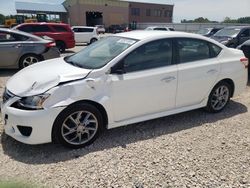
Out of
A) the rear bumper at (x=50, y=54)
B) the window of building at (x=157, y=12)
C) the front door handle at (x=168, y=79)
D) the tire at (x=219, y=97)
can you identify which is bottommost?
the tire at (x=219, y=97)

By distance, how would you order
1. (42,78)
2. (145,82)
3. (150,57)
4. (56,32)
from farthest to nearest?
(56,32) < (150,57) < (145,82) < (42,78)

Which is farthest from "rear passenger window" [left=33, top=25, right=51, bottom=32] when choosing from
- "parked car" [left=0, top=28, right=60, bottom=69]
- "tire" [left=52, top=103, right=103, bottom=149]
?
"tire" [left=52, top=103, right=103, bottom=149]

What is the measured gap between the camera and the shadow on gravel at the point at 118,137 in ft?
11.0

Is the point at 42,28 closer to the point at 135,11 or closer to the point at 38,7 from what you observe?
the point at 38,7

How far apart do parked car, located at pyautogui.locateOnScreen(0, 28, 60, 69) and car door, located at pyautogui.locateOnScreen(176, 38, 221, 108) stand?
17.9 feet

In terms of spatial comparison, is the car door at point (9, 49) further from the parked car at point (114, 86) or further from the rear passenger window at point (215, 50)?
the rear passenger window at point (215, 50)

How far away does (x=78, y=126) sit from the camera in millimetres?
3498

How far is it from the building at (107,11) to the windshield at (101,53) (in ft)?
180

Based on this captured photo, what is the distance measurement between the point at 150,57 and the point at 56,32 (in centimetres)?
1151

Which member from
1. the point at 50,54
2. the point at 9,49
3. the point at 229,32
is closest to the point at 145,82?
the point at 50,54

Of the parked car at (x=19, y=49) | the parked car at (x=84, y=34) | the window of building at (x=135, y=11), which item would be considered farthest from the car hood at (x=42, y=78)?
the window of building at (x=135, y=11)

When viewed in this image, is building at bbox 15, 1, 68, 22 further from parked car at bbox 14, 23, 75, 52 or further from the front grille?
the front grille

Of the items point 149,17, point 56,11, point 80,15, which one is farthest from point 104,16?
point 149,17

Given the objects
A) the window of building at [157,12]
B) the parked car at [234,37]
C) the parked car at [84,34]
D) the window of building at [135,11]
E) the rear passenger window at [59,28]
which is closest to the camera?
the parked car at [234,37]
